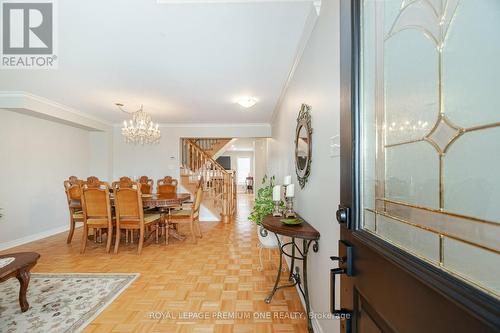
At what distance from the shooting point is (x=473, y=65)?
→ 404 mm

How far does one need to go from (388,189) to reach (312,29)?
1.70 m

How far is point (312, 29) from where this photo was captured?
184 cm

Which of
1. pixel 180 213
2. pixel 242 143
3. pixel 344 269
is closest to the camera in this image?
pixel 344 269

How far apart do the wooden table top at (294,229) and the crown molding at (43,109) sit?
4.18 metres

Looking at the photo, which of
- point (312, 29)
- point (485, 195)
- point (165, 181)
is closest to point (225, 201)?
point (165, 181)

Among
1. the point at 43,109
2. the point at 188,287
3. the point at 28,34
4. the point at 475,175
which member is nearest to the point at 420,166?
the point at 475,175

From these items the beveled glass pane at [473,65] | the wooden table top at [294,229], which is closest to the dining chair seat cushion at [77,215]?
the wooden table top at [294,229]

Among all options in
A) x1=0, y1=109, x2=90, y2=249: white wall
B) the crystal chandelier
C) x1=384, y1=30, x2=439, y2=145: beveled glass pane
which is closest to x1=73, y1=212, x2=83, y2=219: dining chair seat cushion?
x1=0, y1=109, x2=90, y2=249: white wall

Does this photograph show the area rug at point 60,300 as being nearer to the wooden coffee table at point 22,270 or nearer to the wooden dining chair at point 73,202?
the wooden coffee table at point 22,270

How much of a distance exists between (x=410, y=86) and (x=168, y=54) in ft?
7.81

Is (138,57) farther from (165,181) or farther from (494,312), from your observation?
(165,181)

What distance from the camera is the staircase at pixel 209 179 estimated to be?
5652 mm

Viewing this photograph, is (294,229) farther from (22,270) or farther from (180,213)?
(180,213)

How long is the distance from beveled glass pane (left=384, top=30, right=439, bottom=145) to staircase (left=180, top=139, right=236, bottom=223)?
16.9ft
